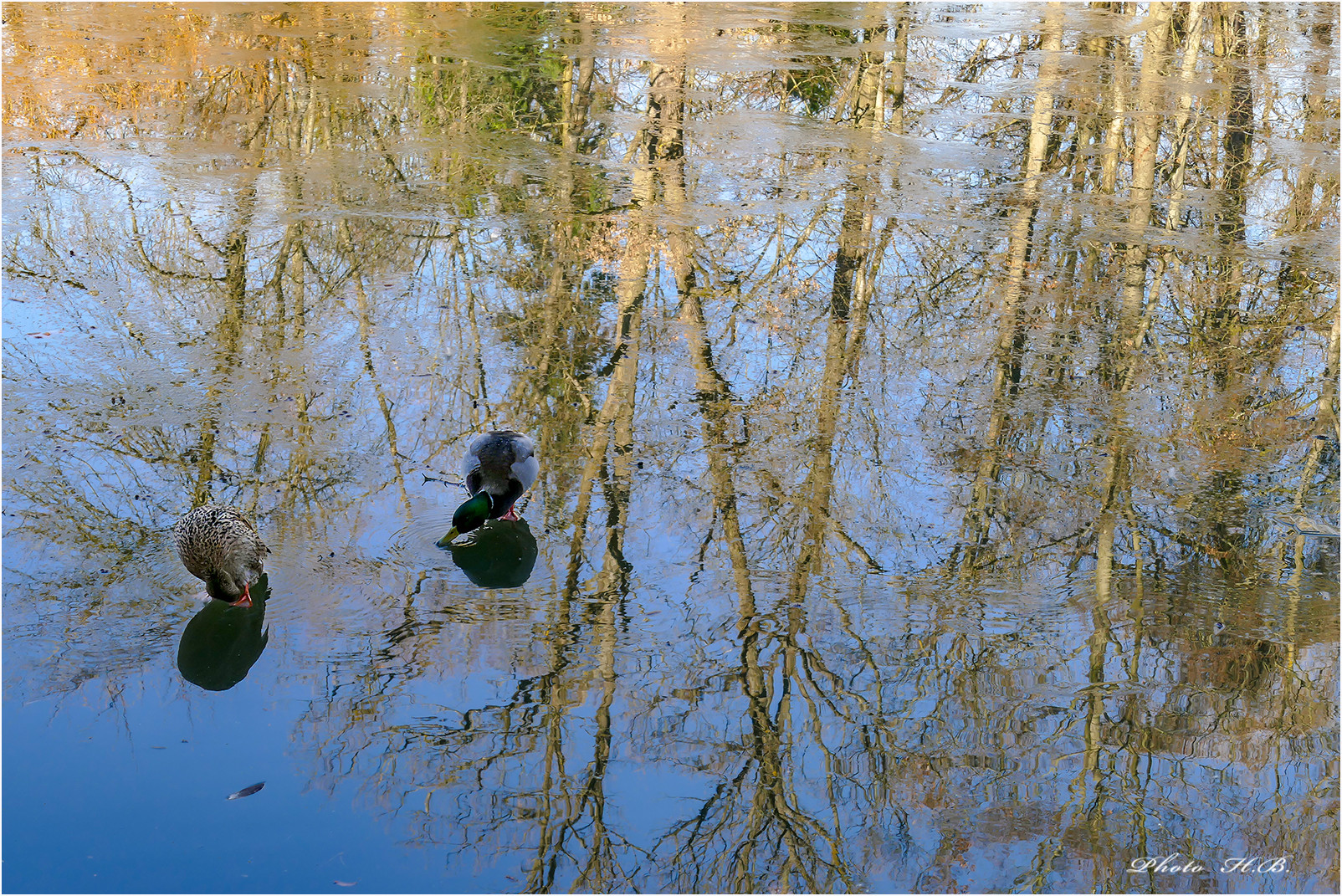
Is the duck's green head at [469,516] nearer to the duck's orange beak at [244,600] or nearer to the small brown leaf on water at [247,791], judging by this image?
the duck's orange beak at [244,600]

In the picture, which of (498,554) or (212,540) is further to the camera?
(498,554)

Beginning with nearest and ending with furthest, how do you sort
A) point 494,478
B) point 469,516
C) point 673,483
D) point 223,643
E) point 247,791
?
point 247,791, point 223,643, point 469,516, point 494,478, point 673,483

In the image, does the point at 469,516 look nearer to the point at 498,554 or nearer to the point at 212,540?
the point at 498,554

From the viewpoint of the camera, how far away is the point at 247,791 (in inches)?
146

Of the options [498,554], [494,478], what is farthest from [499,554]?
[494,478]

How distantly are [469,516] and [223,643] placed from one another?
104 cm

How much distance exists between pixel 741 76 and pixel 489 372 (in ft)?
18.4

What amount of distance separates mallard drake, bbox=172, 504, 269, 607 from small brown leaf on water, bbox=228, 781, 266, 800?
0.91 meters

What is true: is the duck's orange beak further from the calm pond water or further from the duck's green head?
the duck's green head

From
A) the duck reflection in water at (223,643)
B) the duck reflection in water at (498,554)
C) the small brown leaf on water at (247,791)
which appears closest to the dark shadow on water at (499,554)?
the duck reflection in water at (498,554)

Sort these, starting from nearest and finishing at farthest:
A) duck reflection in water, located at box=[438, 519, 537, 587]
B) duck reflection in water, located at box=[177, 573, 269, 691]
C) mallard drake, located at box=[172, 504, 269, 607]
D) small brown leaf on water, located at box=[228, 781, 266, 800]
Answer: small brown leaf on water, located at box=[228, 781, 266, 800] < duck reflection in water, located at box=[177, 573, 269, 691] < mallard drake, located at box=[172, 504, 269, 607] < duck reflection in water, located at box=[438, 519, 537, 587]

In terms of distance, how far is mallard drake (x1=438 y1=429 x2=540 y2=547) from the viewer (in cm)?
484

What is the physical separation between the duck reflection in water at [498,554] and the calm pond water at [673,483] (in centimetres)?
2

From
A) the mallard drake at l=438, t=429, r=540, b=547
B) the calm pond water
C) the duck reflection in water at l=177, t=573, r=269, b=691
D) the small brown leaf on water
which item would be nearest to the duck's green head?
the mallard drake at l=438, t=429, r=540, b=547
